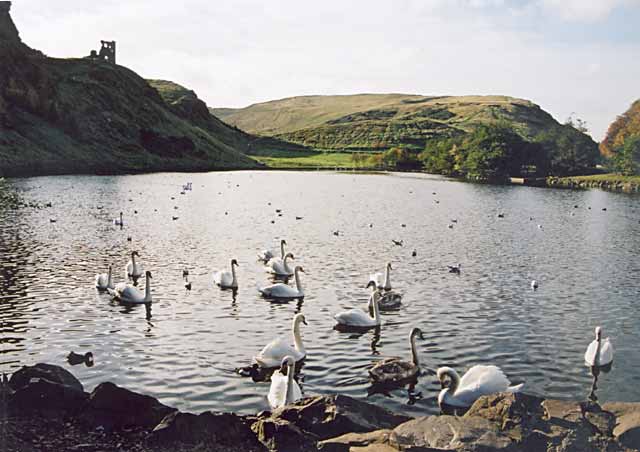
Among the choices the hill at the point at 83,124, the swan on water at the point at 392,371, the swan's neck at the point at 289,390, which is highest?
the hill at the point at 83,124

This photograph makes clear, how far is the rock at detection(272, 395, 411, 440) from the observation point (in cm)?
1400

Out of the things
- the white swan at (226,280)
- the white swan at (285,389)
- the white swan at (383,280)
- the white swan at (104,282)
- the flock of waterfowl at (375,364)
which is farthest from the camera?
the white swan at (383,280)

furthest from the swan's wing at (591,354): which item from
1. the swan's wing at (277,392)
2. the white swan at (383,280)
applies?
the white swan at (383,280)

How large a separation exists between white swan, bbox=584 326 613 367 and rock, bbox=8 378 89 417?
591 inches

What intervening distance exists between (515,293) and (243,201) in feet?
174

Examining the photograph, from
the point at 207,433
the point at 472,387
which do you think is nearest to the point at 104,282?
the point at 207,433

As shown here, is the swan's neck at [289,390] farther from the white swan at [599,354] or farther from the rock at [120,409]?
the white swan at [599,354]

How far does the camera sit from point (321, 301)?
28.1m

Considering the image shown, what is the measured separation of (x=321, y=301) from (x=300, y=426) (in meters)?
13.9

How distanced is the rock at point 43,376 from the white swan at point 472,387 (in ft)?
30.6

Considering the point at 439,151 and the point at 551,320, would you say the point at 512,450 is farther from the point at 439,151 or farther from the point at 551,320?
the point at 439,151

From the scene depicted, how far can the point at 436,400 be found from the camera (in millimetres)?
17391

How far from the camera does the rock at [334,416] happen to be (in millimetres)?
14000

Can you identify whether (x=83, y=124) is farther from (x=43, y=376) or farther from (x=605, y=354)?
(x=605, y=354)
